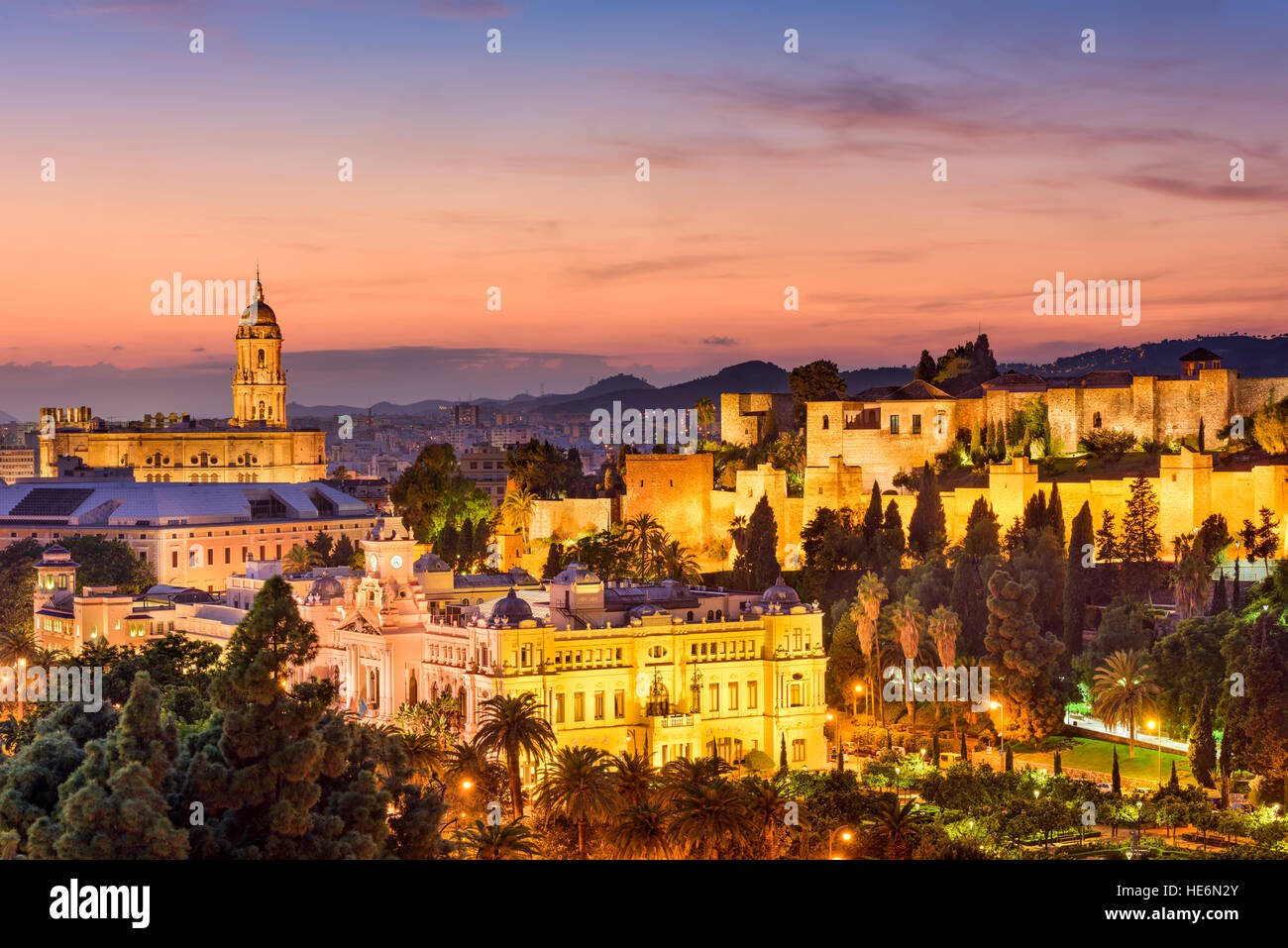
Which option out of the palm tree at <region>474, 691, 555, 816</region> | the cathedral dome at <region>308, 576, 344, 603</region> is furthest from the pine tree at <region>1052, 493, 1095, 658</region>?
the cathedral dome at <region>308, 576, 344, 603</region>

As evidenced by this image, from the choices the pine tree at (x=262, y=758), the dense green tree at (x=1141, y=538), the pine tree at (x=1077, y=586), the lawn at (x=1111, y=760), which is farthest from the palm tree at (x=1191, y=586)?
the pine tree at (x=262, y=758)

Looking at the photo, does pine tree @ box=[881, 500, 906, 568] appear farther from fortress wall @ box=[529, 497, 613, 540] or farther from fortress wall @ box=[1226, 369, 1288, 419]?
fortress wall @ box=[529, 497, 613, 540]

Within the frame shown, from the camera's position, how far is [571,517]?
65750mm

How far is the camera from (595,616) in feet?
140

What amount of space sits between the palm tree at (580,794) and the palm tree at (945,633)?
1522cm

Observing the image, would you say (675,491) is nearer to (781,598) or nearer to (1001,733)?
(781,598)

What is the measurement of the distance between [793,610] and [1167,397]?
21.6 m

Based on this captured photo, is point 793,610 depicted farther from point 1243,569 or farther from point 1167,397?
point 1167,397

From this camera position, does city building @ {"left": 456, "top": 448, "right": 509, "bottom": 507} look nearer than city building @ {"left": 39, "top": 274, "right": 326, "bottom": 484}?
No

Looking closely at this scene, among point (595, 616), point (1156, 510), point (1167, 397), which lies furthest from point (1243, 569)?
point (595, 616)

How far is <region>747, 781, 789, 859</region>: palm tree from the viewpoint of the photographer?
2877 cm

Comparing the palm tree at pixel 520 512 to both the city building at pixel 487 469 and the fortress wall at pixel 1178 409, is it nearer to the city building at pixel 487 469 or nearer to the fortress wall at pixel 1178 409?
the fortress wall at pixel 1178 409

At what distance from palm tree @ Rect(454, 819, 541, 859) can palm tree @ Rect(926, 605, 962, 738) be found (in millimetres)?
19086
